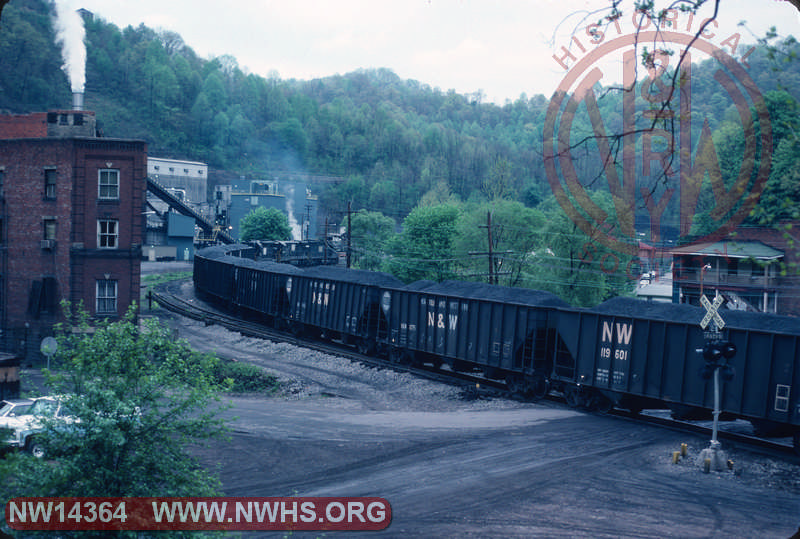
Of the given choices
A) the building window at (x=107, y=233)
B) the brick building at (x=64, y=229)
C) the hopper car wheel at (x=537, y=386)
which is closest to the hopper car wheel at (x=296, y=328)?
the brick building at (x=64, y=229)

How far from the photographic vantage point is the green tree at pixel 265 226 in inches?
3487

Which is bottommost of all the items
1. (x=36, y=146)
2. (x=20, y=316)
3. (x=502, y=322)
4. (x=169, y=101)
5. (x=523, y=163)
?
(x=20, y=316)

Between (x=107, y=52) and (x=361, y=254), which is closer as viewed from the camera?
(x=361, y=254)

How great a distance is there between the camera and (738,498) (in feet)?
45.0

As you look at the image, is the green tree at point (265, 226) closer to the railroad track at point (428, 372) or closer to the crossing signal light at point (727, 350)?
the railroad track at point (428, 372)

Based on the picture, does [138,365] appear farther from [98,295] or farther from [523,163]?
[523,163]

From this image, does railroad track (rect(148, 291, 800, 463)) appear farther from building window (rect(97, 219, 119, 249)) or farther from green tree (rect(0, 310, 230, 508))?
green tree (rect(0, 310, 230, 508))

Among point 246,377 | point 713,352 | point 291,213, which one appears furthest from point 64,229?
point 291,213

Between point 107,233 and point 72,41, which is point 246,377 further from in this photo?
point 72,41

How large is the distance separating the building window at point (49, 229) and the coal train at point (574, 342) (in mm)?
12698

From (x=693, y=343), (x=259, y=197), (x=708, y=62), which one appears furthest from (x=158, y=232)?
(x=693, y=343)

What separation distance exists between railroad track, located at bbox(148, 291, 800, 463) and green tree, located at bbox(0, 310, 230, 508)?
50.3 ft

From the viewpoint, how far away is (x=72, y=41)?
116 feet

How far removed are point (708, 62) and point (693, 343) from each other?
5190 cm
